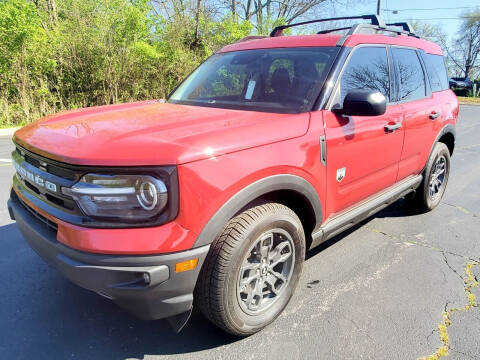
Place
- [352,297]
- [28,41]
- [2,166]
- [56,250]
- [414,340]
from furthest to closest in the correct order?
[28,41] → [2,166] → [352,297] → [414,340] → [56,250]

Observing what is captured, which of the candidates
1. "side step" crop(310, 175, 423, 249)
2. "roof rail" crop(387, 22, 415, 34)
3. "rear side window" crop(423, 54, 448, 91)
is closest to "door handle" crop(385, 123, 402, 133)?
"side step" crop(310, 175, 423, 249)

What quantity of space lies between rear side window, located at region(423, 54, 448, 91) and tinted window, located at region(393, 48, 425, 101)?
0.26m

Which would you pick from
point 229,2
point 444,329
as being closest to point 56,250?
point 444,329

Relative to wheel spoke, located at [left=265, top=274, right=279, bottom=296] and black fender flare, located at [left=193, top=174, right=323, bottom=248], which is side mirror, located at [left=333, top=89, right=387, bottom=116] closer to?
black fender flare, located at [left=193, top=174, right=323, bottom=248]

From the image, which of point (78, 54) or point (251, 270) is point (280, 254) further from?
point (78, 54)

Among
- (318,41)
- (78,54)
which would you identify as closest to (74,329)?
(318,41)

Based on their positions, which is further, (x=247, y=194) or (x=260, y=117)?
(x=260, y=117)

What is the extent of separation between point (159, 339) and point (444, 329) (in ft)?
5.97

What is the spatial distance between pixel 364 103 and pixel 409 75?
5.06 ft

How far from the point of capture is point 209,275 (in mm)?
1979

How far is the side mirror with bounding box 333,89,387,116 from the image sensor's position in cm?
243

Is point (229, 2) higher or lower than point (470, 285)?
higher

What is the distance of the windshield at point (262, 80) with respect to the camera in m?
2.70

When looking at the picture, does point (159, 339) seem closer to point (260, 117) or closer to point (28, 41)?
point (260, 117)
